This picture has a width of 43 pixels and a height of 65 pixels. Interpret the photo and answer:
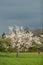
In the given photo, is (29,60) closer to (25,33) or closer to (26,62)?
(26,62)

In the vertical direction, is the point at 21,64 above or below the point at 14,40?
below

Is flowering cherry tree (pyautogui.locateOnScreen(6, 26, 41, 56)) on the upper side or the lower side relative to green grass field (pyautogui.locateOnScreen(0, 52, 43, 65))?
upper

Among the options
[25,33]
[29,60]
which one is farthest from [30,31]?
[29,60]

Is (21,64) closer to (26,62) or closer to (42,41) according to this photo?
(26,62)

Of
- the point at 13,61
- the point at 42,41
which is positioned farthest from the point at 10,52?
the point at 42,41

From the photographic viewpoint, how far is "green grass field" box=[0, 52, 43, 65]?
368 centimetres

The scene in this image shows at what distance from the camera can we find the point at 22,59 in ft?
12.1

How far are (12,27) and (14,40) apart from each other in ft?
0.48

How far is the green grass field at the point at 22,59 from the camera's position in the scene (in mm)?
3678

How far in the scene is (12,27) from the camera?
12.1 feet

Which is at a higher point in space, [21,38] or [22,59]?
[21,38]

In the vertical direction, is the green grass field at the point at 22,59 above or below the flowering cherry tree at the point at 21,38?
below

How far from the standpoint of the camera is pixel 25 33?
373cm

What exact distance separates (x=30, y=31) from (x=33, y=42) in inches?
4.9
